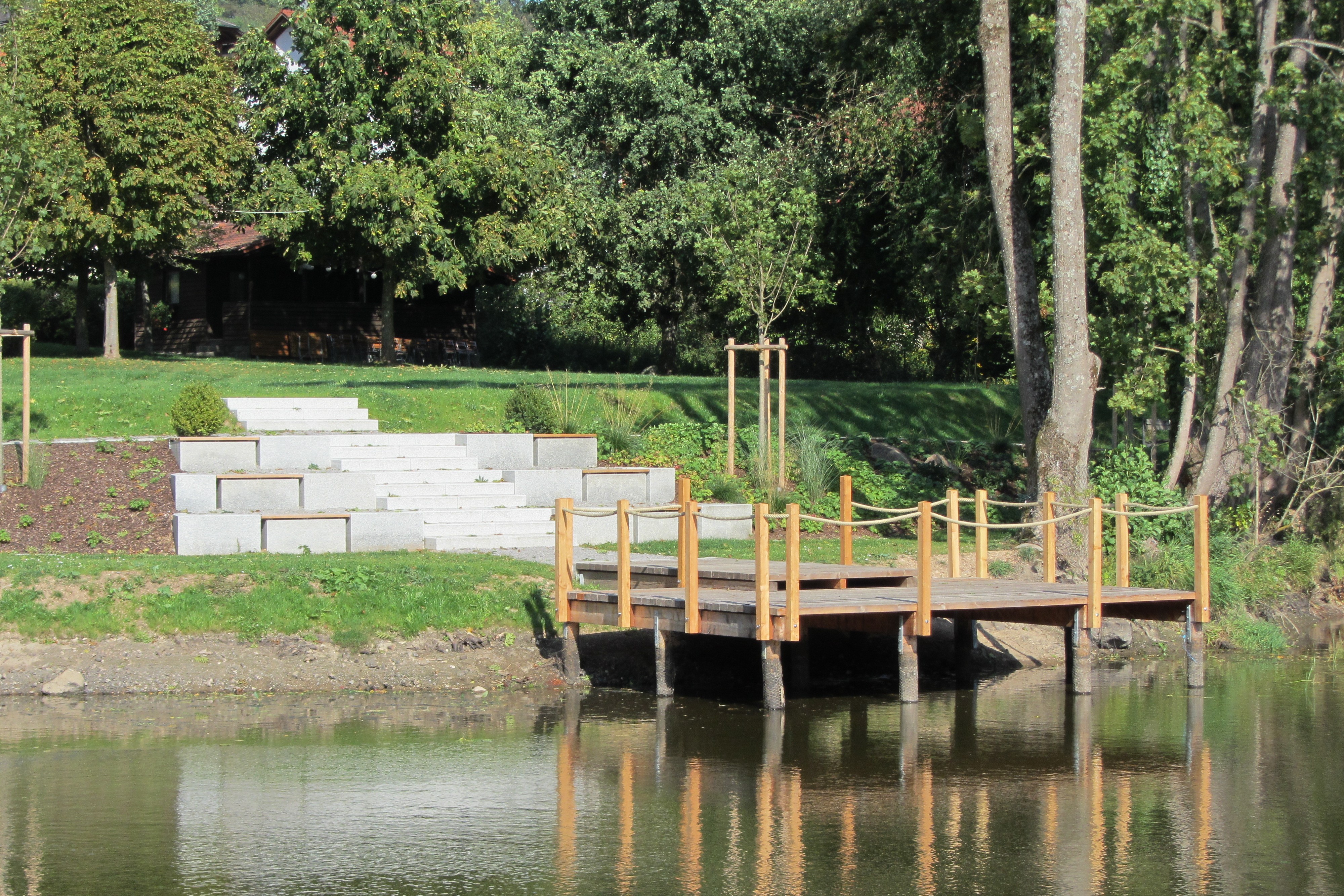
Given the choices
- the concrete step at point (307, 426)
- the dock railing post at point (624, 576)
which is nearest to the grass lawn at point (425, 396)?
the concrete step at point (307, 426)

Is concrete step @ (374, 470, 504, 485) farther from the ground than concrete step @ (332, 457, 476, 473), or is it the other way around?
concrete step @ (332, 457, 476, 473)

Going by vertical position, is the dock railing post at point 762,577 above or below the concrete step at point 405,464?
below

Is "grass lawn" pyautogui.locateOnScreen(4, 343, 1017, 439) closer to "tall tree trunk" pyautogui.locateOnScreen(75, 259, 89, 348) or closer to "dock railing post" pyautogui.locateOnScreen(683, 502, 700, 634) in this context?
"tall tree trunk" pyautogui.locateOnScreen(75, 259, 89, 348)

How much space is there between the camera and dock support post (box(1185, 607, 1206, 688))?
13828mm

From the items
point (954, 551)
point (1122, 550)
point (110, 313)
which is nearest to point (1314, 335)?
point (1122, 550)

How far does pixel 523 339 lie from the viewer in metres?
46.6

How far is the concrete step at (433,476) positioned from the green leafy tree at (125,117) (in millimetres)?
15057

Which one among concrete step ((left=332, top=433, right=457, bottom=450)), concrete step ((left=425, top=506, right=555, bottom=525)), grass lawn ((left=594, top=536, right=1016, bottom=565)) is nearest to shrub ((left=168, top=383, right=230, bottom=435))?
concrete step ((left=332, top=433, right=457, bottom=450))

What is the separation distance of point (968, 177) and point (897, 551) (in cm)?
1188

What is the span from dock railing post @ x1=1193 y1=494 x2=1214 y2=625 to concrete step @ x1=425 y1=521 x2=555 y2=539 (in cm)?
773

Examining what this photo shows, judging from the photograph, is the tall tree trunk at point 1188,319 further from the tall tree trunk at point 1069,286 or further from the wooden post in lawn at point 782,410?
the wooden post in lawn at point 782,410

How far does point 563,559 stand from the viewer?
1395 centimetres

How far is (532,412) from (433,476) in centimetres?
317

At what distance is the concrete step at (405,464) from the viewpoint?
771 inches
